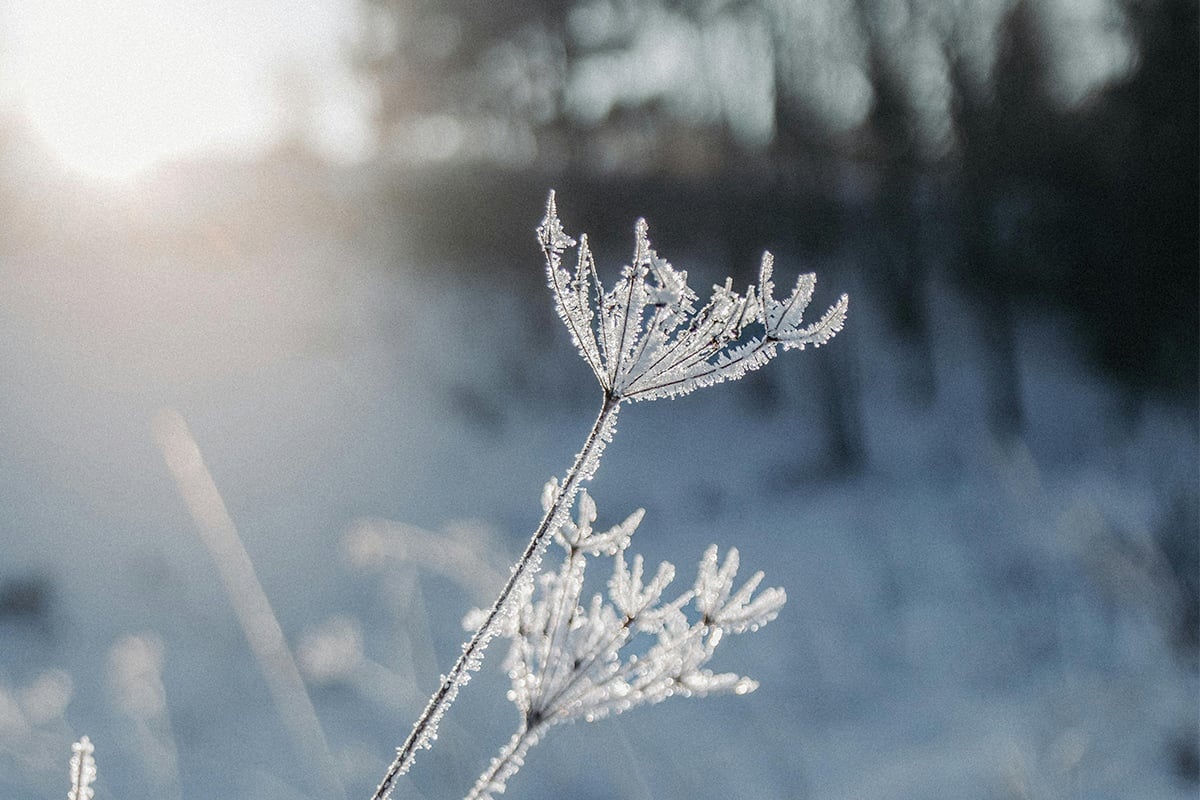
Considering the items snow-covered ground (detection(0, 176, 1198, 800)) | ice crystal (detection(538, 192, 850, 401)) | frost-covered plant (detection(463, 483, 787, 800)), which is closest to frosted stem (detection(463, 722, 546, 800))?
frost-covered plant (detection(463, 483, 787, 800))

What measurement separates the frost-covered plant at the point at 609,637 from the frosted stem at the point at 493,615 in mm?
34

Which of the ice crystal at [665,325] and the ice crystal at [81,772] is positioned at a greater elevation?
the ice crystal at [665,325]

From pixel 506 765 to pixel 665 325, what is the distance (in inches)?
13.4

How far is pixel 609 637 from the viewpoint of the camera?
632 millimetres

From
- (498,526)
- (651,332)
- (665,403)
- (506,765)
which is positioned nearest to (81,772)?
Answer: (506,765)

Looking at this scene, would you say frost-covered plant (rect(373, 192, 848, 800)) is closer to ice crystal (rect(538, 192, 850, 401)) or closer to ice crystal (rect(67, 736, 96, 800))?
ice crystal (rect(538, 192, 850, 401))

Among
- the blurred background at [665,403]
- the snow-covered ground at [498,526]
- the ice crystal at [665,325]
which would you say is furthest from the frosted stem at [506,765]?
the blurred background at [665,403]

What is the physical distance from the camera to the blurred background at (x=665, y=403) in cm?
691

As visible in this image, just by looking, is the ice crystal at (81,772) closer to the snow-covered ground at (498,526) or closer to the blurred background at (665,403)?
the snow-covered ground at (498,526)

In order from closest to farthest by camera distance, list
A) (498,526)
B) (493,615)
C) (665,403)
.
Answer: (493,615) < (498,526) < (665,403)

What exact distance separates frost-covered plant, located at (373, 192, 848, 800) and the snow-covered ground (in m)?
1.75

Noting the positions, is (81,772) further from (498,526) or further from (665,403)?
(665,403)

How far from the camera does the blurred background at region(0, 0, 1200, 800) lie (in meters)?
6.91

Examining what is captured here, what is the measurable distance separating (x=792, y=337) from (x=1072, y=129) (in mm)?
15480
